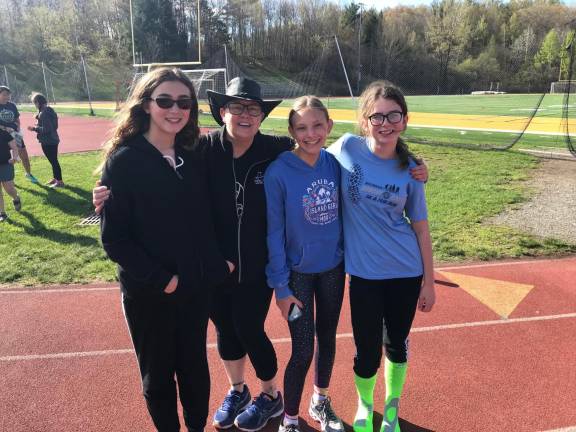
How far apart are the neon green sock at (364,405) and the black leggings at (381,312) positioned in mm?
158

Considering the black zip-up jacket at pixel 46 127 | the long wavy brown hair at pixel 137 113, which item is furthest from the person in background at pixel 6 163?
the long wavy brown hair at pixel 137 113

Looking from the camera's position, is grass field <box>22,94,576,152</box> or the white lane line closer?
the white lane line

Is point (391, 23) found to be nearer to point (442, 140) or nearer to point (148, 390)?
point (442, 140)

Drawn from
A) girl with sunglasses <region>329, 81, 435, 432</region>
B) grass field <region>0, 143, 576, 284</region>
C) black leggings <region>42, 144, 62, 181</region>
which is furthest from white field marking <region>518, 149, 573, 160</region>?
black leggings <region>42, 144, 62, 181</region>

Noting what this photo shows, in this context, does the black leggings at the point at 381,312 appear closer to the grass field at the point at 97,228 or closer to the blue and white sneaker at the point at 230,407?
the blue and white sneaker at the point at 230,407

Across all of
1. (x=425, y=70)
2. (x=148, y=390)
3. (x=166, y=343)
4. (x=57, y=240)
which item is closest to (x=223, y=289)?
(x=166, y=343)

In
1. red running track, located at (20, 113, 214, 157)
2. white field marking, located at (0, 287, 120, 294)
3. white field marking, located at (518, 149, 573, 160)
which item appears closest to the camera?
white field marking, located at (0, 287, 120, 294)

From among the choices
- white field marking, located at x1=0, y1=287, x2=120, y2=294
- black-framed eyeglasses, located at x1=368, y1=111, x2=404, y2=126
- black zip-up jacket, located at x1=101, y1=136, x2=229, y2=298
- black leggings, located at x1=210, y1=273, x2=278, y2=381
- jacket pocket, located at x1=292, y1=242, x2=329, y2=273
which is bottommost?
white field marking, located at x1=0, y1=287, x2=120, y2=294

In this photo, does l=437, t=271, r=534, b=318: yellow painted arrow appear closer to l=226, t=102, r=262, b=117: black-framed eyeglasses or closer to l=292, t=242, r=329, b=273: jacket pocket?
l=292, t=242, r=329, b=273: jacket pocket

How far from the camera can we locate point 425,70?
40.0m

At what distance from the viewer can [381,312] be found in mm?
2510

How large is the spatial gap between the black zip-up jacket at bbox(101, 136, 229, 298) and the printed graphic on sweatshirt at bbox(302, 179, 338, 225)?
541 mm

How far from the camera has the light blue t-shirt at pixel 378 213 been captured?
7.82ft

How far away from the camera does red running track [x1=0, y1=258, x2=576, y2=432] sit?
2.93 metres
